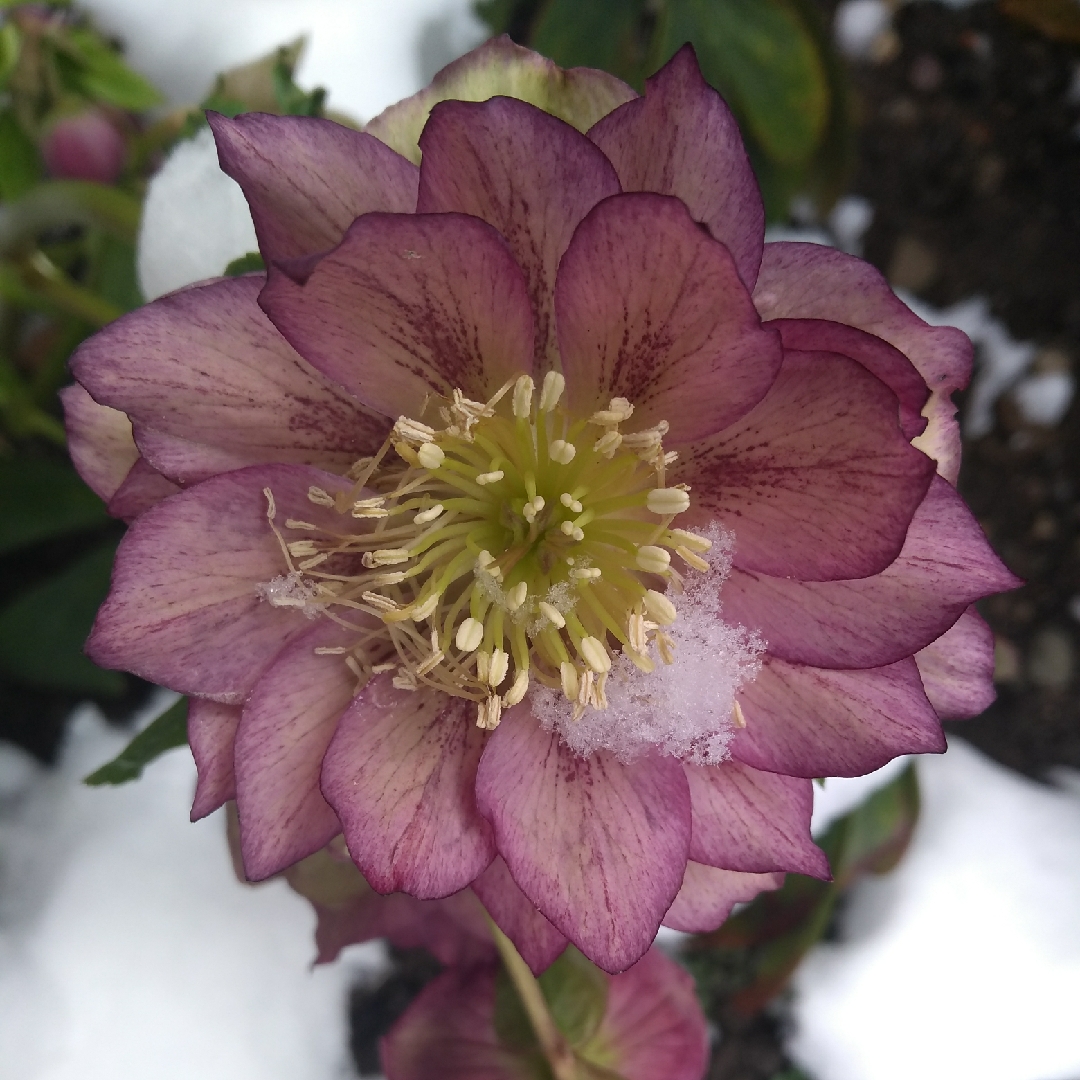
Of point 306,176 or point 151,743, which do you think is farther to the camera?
point 151,743

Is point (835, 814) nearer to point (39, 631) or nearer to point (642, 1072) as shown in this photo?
point (642, 1072)

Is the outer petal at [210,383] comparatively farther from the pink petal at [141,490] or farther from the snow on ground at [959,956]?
the snow on ground at [959,956]

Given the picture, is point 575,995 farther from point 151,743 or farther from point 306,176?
point 306,176

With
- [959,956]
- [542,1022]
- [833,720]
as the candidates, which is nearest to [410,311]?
[833,720]

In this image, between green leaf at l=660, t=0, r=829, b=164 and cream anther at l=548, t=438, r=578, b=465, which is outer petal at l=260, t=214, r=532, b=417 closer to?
cream anther at l=548, t=438, r=578, b=465

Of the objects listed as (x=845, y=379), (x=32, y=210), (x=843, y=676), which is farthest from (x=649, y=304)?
(x=32, y=210)

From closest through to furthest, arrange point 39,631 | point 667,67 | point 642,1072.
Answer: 1. point 667,67
2. point 642,1072
3. point 39,631

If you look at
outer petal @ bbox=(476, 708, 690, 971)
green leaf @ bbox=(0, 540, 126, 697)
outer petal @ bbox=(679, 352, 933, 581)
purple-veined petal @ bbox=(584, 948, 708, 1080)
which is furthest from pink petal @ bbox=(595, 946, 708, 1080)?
green leaf @ bbox=(0, 540, 126, 697)

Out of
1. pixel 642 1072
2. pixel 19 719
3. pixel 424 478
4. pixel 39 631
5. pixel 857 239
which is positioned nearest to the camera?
pixel 424 478
